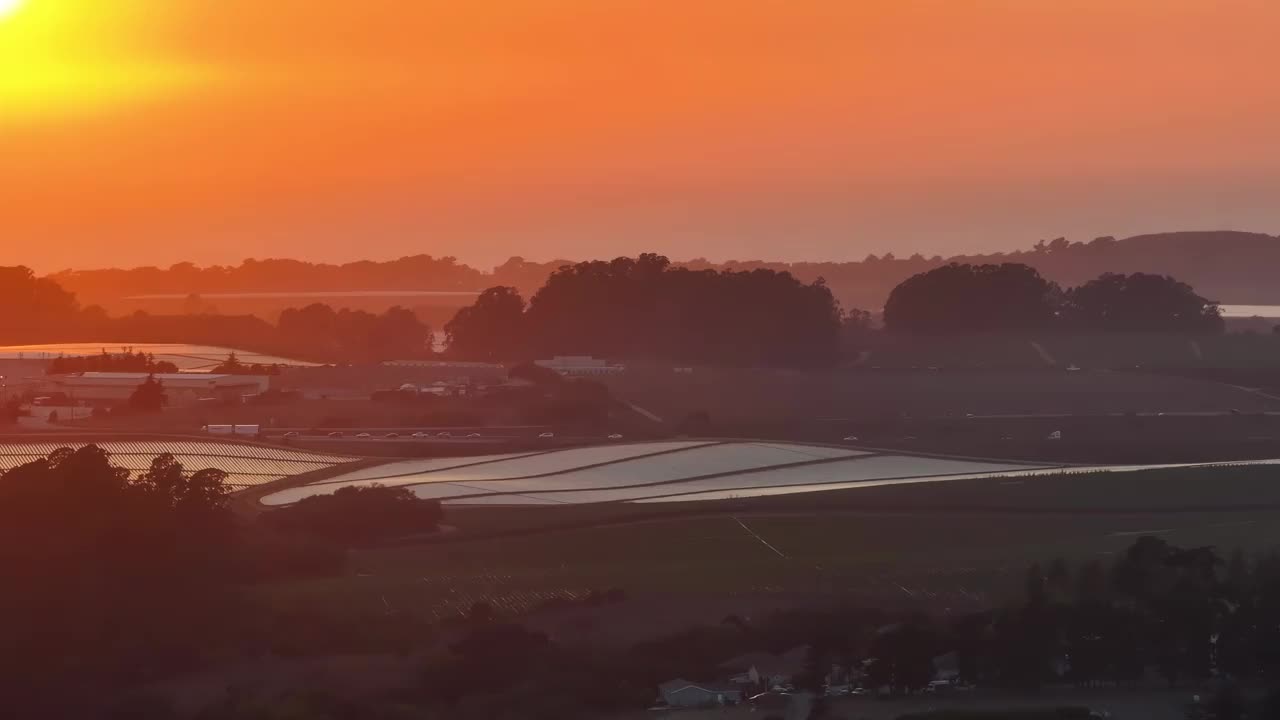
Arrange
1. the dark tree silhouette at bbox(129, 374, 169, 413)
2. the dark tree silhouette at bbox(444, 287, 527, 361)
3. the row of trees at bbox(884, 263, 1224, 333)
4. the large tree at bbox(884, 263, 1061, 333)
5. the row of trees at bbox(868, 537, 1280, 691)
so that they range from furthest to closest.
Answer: the dark tree silhouette at bbox(444, 287, 527, 361) → the row of trees at bbox(884, 263, 1224, 333) → the large tree at bbox(884, 263, 1061, 333) → the dark tree silhouette at bbox(129, 374, 169, 413) → the row of trees at bbox(868, 537, 1280, 691)

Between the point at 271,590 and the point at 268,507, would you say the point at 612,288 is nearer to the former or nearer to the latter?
the point at 268,507

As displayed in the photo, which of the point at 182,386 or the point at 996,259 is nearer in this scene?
the point at 182,386

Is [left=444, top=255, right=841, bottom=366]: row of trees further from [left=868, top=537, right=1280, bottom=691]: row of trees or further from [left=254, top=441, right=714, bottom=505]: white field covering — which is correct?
[left=868, top=537, right=1280, bottom=691]: row of trees

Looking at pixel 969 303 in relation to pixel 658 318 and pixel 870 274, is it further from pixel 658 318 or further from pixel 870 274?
pixel 870 274

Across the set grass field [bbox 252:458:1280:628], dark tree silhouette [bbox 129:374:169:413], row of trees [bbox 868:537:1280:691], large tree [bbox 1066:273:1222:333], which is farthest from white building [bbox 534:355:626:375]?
row of trees [bbox 868:537:1280:691]

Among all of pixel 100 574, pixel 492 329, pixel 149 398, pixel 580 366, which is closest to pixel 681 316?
pixel 580 366

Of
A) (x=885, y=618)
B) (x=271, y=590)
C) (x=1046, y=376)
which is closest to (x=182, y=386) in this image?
(x=1046, y=376)
